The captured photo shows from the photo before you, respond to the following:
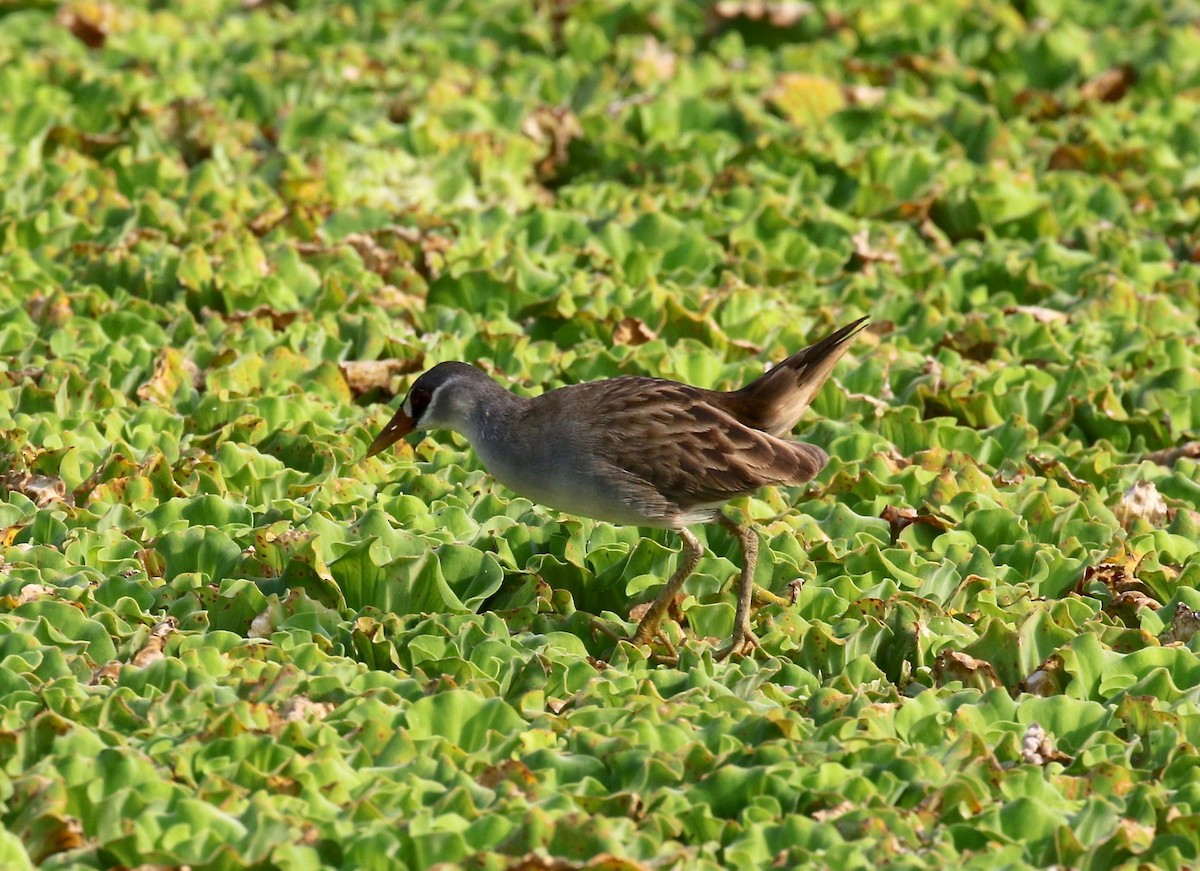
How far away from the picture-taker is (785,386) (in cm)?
595

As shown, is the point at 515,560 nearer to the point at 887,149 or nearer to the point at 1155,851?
the point at 1155,851

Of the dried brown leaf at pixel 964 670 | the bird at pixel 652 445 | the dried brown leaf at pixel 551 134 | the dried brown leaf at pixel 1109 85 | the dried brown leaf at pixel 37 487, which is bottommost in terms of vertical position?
the dried brown leaf at pixel 37 487

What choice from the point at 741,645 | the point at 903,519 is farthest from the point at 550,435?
the point at 903,519

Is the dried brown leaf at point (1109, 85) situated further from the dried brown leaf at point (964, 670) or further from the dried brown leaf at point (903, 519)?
the dried brown leaf at point (964, 670)

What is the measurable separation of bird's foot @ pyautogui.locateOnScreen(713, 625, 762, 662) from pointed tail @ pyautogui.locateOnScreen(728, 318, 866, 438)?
75 cm

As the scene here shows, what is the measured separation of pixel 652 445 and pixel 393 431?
973 millimetres

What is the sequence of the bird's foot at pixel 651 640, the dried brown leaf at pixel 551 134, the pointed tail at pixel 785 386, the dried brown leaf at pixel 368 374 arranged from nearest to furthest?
the bird's foot at pixel 651 640 < the pointed tail at pixel 785 386 < the dried brown leaf at pixel 368 374 < the dried brown leaf at pixel 551 134

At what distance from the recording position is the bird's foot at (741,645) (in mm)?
5445

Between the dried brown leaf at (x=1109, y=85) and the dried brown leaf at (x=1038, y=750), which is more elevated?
the dried brown leaf at (x=1109, y=85)

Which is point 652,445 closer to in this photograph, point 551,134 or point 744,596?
point 744,596

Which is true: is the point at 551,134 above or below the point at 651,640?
above

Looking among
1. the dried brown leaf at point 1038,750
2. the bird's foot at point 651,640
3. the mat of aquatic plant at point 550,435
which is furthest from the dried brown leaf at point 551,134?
the dried brown leaf at point 1038,750

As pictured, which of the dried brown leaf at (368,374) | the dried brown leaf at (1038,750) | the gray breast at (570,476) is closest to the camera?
the dried brown leaf at (1038,750)

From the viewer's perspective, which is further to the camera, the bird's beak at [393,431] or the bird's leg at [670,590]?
the bird's beak at [393,431]
